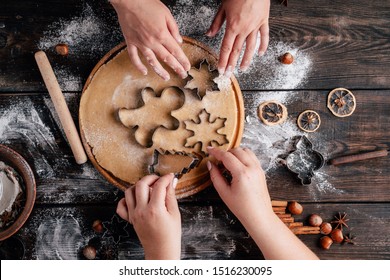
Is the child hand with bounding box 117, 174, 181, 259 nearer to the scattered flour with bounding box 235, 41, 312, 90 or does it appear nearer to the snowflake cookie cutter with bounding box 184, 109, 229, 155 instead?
the snowflake cookie cutter with bounding box 184, 109, 229, 155

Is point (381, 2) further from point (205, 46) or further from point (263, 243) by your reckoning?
point (263, 243)

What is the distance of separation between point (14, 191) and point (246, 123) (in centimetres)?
78

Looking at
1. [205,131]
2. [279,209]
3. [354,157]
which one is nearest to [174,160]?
[205,131]

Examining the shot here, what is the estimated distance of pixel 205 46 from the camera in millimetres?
1398

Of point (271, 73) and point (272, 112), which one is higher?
point (271, 73)

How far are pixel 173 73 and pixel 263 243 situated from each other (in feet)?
1.96

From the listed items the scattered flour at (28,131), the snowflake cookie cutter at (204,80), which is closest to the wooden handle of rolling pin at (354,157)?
the snowflake cookie cutter at (204,80)

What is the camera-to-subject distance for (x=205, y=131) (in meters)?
1.39

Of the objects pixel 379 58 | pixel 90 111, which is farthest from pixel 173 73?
pixel 379 58

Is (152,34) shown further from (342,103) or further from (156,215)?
(342,103)

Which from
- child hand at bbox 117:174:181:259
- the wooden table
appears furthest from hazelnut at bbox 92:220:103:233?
child hand at bbox 117:174:181:259

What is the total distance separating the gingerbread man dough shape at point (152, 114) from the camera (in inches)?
54.3

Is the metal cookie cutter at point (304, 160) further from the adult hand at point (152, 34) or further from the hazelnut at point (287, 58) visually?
the adult hand at point (152, 34)

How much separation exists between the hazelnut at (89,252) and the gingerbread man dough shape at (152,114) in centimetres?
38
